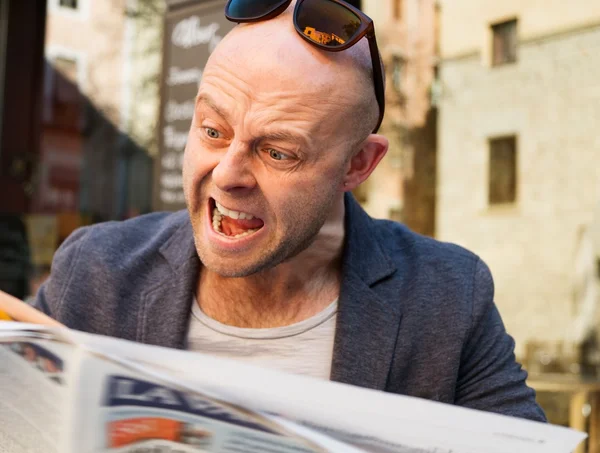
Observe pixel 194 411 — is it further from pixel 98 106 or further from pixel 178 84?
pixel 98 106

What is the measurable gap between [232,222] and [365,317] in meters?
0.29

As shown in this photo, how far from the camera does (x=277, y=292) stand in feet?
4.18

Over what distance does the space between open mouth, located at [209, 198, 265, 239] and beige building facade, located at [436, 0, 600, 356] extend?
179 cm

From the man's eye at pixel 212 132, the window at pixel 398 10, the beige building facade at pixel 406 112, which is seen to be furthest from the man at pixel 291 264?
the window at pixel 398 10

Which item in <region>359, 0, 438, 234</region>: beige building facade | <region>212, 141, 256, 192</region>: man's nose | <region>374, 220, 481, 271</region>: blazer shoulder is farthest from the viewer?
<region>359, 0, 438, 234</region>: beige building facade

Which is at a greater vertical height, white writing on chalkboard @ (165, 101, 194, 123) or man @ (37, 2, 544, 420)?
white writing on chalkboard @ (165, 101, 194, 123)

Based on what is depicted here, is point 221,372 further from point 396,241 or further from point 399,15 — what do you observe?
point 399,15

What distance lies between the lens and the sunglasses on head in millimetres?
1123

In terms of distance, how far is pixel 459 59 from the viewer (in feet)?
9.56

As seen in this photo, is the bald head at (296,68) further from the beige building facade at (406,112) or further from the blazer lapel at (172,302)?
the beige building facade at (406,112)

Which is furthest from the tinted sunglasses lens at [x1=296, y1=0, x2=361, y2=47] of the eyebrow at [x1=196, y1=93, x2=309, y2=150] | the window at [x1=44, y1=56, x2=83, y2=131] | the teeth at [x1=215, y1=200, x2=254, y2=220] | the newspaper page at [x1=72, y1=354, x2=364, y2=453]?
the window at [x1=44, y1=56, x2=83, y2=131]

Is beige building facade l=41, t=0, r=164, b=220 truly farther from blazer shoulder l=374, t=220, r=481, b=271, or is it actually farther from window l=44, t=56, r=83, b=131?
blazer shoulder l=374, t=220, r=481, b=271

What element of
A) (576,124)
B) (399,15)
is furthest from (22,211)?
(576,124)

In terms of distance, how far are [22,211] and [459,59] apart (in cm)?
260
